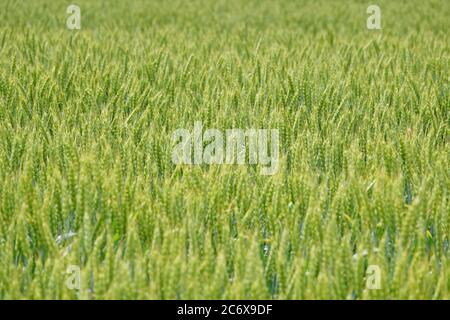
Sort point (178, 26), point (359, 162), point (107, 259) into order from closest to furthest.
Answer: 1. point (107, 259)
2. point (359, 162)
3. point (178, 26)

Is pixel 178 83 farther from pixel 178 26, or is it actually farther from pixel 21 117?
pixel 178 26

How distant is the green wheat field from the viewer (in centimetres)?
164

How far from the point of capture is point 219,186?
200cm

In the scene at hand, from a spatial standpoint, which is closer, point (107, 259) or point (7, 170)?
point (107, 259)

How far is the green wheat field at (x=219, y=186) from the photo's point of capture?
164 centimetres

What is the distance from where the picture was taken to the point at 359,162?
226 centimetres

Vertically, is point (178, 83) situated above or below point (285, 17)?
below

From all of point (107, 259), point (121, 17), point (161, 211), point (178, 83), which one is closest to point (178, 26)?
point (121, 17)

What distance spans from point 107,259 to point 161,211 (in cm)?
42

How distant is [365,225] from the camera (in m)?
1.86

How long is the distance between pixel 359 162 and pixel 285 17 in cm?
527

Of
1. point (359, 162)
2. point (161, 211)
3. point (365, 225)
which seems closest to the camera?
point (365, 225)

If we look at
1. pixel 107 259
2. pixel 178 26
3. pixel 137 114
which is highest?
pixel 178 26

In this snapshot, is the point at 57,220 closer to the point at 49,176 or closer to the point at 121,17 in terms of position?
the point at 49,176
